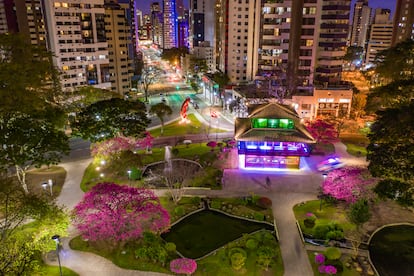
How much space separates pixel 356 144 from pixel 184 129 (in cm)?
2945

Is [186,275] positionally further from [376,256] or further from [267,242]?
[376,256]

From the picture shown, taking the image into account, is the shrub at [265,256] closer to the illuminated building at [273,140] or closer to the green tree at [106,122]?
the illuminated building at [273,140]

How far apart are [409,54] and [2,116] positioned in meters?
43.7

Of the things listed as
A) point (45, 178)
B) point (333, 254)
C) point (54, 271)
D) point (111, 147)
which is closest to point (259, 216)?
point (333, 254)

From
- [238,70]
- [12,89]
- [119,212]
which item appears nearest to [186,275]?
[119,212]

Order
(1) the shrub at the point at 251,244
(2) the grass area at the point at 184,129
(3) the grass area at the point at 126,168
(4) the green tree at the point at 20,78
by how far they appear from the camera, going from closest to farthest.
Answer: (1) the shrub at the point at 251,244, (4) the green tree at the point at 20,78, (3) the grass area at the point at 126,168, (2) the grass area at the point at 184,129

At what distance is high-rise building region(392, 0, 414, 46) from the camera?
96.4 meters

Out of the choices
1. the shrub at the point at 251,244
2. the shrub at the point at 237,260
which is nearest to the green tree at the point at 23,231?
the shrub at the point at 237,260

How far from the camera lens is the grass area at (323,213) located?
30.4 m

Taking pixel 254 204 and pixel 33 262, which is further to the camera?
pixel 254 204

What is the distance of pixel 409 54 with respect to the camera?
37.6 meters

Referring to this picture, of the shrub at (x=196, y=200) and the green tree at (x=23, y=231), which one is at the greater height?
the green tree at (x=23, y=231)

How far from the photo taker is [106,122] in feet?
136

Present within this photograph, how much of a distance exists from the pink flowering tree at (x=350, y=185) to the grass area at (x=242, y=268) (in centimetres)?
864
